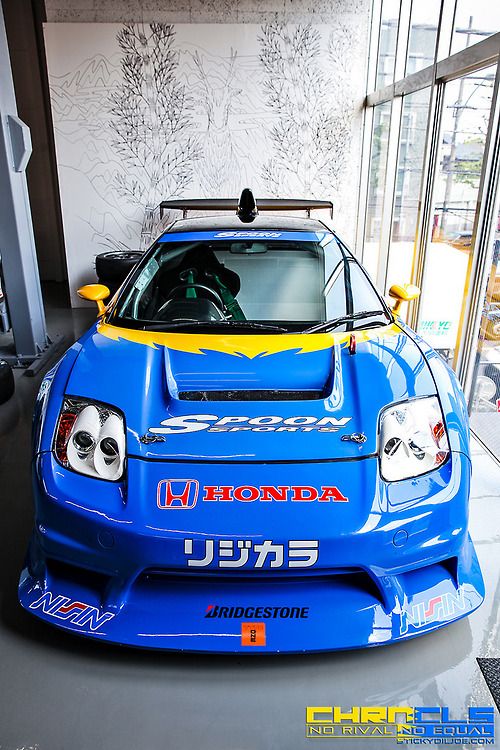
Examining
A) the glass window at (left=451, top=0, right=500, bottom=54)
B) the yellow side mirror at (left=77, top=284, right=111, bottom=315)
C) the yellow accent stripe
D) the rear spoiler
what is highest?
the glass window at (left=451, top=0, right=500, bottom=54)

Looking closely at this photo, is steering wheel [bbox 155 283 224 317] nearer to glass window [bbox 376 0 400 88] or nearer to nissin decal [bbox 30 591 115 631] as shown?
nissin decal [bbox 30 591 115 631]

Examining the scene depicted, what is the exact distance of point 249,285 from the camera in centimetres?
252

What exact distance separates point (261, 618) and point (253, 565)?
6.9 inches

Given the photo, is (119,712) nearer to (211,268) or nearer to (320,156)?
(211,268)

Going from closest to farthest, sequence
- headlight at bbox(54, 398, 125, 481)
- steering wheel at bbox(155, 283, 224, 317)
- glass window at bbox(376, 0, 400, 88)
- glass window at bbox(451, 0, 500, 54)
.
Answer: headlight at bbox(54, 398, 125, 481) → steering wheel at bbox(155, 283, 224, 317) → glass window at bbox(451, 0, 500, 54) → glass window at bbox(376, 0, 400, 88)

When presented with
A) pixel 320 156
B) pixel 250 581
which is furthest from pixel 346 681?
pixel 320 156

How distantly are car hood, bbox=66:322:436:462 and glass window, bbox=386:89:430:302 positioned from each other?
2960mm

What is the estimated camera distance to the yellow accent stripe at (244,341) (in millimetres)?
2088

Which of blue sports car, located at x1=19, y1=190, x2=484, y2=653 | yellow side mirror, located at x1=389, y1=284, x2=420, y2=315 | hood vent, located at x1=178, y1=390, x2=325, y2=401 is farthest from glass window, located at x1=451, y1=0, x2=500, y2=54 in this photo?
hood vent, located at x1=178, y1=390, x2=325, y2=401

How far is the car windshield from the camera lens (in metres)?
2.32

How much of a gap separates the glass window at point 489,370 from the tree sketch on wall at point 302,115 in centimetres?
351

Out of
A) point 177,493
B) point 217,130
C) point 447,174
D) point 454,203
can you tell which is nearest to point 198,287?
point 177,493

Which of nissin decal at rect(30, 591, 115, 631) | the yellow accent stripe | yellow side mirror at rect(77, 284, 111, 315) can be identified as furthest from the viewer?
yellow side mirror at rect(77, 284, 111, 315)

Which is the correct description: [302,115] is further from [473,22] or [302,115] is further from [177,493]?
[177,493]
